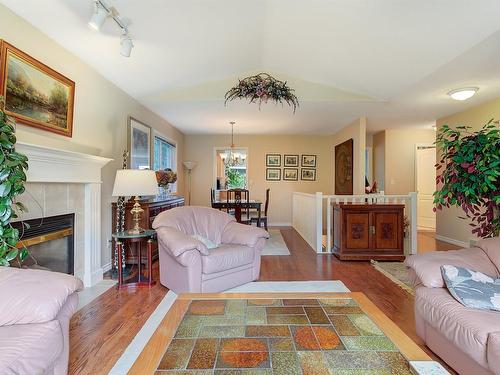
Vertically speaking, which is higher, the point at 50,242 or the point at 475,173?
the point at 475,173

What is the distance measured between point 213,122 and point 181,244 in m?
3.93

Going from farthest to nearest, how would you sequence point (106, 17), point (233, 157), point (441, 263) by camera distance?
point (233, 157), point (106, 17), point (441, 263)

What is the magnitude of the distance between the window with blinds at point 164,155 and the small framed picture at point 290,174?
279cm

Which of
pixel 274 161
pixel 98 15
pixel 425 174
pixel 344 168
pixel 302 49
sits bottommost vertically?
pixel 425 174

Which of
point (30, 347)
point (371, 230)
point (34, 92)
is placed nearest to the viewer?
point (30, 347)

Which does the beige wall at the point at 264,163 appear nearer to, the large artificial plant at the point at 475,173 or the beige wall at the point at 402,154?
the beige wall at the point at 402,154

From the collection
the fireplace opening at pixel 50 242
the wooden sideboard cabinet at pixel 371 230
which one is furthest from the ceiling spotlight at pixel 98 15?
the wooden sideboard cabinet at pixel 371 230

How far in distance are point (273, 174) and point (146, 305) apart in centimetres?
546

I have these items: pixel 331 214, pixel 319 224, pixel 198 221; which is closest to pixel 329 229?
pixel 319 224

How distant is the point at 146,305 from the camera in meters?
2.57

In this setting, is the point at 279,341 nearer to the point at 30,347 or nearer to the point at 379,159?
the point at 30,347

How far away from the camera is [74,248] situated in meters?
2.95

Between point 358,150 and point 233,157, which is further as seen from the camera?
point 233,157

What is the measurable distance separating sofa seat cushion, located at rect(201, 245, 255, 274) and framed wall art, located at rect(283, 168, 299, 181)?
4.74 m
